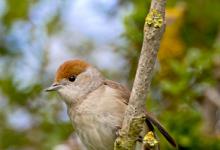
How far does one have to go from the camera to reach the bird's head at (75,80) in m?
5.45

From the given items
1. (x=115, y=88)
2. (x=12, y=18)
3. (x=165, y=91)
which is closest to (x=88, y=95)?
(x=115, y=88)

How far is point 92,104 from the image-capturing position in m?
5.19

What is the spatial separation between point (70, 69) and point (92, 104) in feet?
1.61

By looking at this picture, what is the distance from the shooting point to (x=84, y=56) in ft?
25.5

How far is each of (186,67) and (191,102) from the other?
316 mm

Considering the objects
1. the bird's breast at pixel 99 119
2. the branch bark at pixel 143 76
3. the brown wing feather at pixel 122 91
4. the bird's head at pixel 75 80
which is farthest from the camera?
the bird's head at pixel 75 80

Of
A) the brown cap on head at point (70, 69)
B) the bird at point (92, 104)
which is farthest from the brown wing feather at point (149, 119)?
the brown cap on head at point (70, 69)

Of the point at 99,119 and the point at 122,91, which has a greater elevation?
the point at 122,91

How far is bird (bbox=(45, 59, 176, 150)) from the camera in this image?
16.6ft

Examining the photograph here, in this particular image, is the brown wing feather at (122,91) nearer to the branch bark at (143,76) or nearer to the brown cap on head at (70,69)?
the brown cap on head at (70,69)

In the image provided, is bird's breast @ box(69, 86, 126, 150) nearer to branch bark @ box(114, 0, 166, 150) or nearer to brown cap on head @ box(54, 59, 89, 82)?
brown cap on head @ box(54, 59, 89, 82)

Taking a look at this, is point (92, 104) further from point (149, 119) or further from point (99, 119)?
point (149, 119)

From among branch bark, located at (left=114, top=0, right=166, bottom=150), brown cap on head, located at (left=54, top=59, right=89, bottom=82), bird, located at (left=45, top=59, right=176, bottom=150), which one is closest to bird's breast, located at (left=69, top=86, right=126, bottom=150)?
bird, located at (left=45, top=59, right=176, bottom=150)

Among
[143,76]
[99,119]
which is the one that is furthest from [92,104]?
[143,76]
